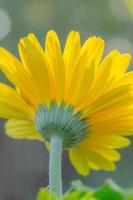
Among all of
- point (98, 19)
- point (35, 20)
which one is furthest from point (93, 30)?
point (35, 20)

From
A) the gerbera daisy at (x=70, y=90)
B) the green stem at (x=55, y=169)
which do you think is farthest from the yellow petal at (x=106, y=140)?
the green stem at (x=55, y=169)

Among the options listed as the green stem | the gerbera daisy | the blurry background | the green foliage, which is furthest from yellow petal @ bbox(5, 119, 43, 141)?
the blurry background

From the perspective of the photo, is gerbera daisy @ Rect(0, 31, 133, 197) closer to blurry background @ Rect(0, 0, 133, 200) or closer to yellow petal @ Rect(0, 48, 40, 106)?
yellow petal @ Rect(0, 48, 40, 106)

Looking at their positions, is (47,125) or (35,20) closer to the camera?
(47,125)

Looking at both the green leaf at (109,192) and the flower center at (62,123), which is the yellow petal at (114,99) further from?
the green leaf at (109,192)

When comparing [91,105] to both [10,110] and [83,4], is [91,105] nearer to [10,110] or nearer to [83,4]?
[10,110]

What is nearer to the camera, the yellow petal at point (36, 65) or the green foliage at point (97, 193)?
the green foliage at point (97, 193)
